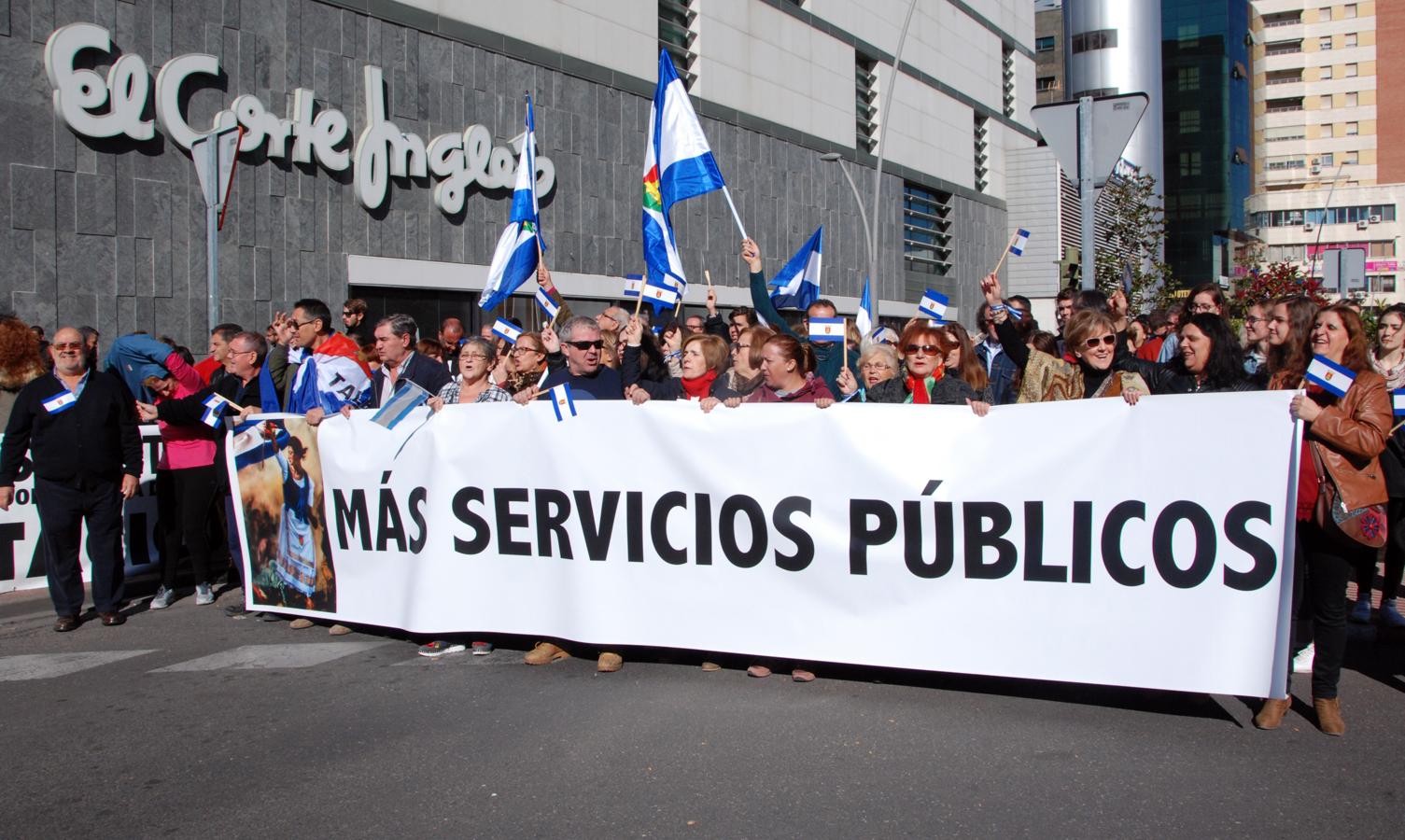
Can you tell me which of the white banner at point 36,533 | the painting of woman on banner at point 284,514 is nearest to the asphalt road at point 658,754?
the painting of woman on banner at point 284,514

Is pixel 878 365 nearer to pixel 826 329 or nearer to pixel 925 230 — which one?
pixel 826 329

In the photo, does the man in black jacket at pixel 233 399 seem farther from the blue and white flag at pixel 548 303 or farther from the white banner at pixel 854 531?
the blue and white flag at pixel 548 303

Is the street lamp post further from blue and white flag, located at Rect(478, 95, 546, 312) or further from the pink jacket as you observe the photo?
the pink jacket

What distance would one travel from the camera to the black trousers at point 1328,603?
496cm

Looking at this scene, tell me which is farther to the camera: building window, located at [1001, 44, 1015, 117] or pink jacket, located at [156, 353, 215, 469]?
building window, located at [1001, 44, 1015, 117]

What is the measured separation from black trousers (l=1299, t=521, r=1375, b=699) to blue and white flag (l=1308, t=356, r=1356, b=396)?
0.59 metres

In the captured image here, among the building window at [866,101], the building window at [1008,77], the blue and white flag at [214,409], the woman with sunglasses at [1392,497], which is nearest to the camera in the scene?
the woman with sunglasses at [1392,497]

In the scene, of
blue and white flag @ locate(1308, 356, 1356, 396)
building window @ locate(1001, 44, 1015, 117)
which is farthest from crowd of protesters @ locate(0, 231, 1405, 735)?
building window @ locate(1001, 44, 1015, 117)

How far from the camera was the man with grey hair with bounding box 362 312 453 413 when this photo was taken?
7.89 meters

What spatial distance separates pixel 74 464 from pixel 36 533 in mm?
1997

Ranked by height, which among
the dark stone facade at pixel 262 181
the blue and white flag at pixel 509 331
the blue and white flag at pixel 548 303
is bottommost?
the blue and white flag at pixel 509 331

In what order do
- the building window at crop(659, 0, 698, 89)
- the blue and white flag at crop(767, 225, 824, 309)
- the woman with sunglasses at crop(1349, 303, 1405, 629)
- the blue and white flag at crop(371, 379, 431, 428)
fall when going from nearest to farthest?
1. the woman with sunglasses at crop(1349, 303, 1405, 629)
2. the blue and white flag at crop(371, 379, 431, 428)
3. the blue and white flag at crop(767, 225, 824, 309)
4. the building window at crop(659, 0, 698, 89)

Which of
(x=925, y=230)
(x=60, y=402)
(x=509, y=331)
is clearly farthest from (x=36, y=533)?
(x=925, y=230)

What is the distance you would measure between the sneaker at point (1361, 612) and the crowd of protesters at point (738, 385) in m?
0.02
